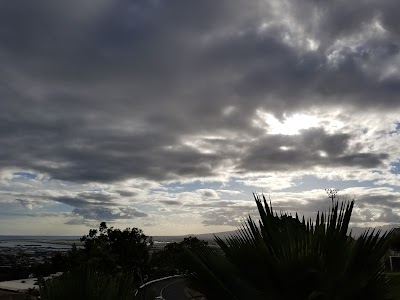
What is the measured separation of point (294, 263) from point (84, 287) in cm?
250

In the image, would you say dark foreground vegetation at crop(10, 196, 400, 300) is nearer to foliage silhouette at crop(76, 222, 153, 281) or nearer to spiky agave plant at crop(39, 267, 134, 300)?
spiky agave plant at crop(39, 267, 134, 300)

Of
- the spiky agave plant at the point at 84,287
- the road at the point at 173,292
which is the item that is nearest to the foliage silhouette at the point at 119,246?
the road at the point at 173,292

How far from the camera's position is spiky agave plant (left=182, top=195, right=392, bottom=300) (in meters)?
4.30

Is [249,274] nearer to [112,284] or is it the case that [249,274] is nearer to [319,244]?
[319,244]

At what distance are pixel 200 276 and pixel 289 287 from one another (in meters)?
1.03

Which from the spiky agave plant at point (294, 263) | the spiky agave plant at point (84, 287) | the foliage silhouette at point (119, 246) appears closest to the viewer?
the spiky agave plant at point (294, 263)

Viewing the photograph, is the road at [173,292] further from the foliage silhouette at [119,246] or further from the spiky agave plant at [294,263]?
the spiky agave plant at [294,263]

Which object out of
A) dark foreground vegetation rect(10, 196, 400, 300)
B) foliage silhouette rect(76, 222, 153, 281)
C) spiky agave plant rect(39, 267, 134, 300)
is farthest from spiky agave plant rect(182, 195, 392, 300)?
foliage silhouette rect(76, 222, 153, 281)

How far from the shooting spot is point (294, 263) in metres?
4.42

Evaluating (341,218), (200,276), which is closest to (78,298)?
(200,276)

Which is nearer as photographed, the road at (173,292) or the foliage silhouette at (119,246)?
the foliage silhouette at (119,246)

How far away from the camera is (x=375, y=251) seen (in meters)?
4.29

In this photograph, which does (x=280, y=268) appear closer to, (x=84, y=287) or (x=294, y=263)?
(x=294, y=263)

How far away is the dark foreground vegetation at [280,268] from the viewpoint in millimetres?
4301
